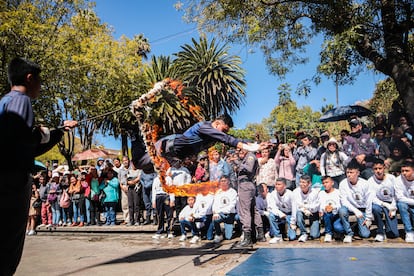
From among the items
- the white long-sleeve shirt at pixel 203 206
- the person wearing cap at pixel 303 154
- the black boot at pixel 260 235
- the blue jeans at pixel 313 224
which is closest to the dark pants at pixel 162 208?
the white long-sleeve shirt at pixel 203 206

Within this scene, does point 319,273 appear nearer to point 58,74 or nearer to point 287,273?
point 287,273

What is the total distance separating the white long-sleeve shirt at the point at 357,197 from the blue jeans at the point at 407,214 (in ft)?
1.64

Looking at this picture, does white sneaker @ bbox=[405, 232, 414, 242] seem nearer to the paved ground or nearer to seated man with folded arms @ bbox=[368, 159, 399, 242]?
the paved ground

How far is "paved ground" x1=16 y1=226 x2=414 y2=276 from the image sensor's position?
17.5 ft

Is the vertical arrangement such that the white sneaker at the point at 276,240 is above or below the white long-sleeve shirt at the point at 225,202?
below

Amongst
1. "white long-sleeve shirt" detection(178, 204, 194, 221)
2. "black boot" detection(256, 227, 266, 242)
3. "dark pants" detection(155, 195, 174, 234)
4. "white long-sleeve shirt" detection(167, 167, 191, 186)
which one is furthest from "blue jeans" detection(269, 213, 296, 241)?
"dark pants" detection(155, 195, 174, 234)

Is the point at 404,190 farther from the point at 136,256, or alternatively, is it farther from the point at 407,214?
the point at 136,256

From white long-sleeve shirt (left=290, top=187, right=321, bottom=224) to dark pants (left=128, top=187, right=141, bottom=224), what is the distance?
4385mm

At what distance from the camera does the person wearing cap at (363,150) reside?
24.2ft

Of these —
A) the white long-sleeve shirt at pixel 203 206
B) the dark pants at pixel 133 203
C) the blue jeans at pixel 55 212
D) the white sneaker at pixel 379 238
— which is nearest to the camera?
the white sneaker at pixel 379 238

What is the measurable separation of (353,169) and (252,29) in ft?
14.5

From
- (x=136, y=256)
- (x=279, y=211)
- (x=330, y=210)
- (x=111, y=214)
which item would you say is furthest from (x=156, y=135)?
(x=111, y=214)

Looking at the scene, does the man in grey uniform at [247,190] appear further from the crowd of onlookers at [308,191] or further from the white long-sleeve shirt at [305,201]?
the white long-sleeve shirt at [305,201]

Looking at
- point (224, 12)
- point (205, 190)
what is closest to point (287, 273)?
point (205, 190)
